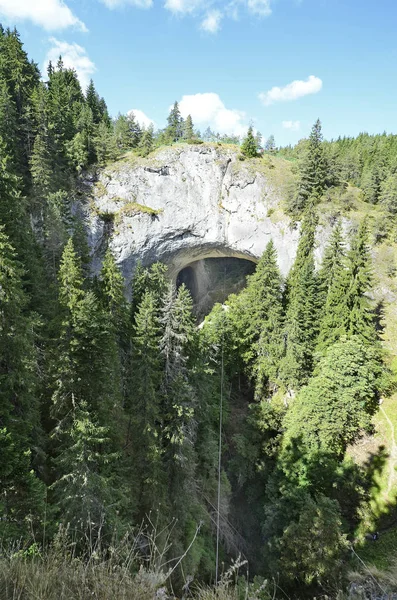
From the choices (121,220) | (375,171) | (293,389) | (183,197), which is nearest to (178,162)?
(183,197)

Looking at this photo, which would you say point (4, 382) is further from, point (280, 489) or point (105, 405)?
point (280, 489)

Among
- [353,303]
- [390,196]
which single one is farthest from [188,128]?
[353,303]

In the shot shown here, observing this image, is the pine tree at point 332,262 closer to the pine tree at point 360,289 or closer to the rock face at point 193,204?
the pine tree at point 360,289

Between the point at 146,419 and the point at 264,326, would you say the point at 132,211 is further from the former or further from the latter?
the point at 146,419

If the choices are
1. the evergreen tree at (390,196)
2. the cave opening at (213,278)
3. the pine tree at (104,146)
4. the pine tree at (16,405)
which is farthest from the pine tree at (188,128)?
the pine tree at (16,405)

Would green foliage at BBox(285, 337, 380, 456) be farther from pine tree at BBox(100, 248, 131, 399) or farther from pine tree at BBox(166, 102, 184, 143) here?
pine tree at BBox(166, 102, 184, 143)
